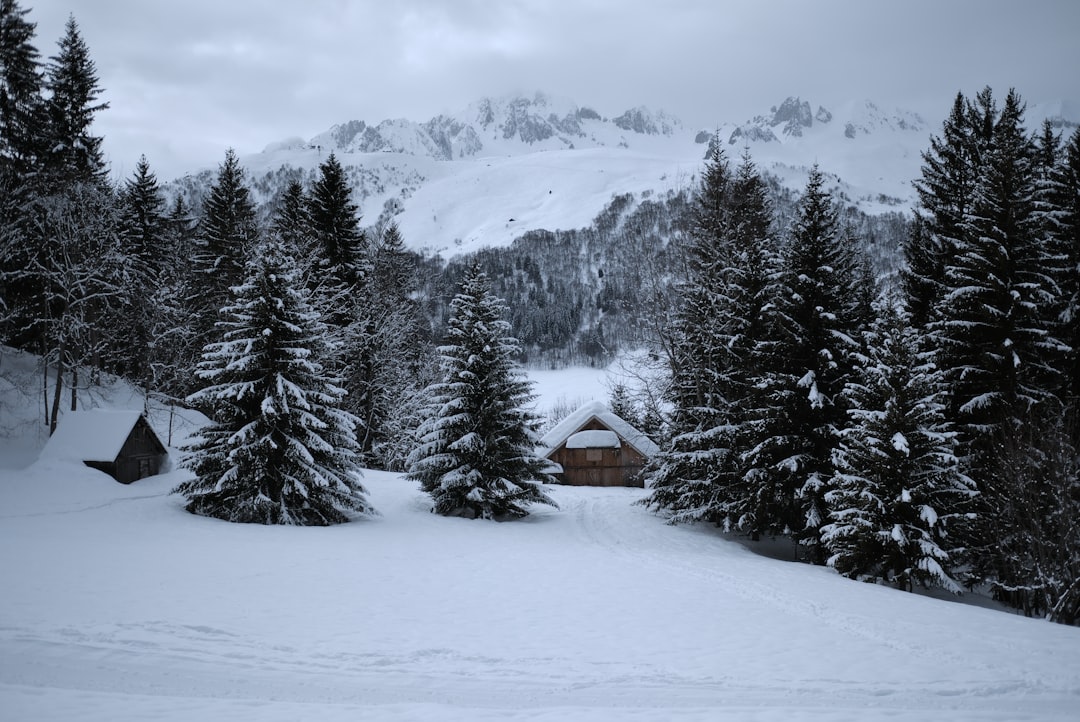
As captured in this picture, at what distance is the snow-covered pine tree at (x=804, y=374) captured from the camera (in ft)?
66.0

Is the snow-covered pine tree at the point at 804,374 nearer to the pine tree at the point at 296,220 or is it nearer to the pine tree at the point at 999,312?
the pine tree at the point at 999,312

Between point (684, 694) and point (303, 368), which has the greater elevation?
point (303, 368)

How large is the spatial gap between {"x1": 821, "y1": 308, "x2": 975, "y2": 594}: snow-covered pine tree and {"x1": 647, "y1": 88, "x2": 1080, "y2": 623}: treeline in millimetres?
51

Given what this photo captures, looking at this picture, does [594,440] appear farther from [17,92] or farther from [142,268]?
[17,92]

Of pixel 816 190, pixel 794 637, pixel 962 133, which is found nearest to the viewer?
pixel 794 637

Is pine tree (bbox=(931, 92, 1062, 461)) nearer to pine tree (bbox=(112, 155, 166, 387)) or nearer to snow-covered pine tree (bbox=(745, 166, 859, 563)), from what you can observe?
snow-covered pine tree (bbox=(745, 166, 859, 563))

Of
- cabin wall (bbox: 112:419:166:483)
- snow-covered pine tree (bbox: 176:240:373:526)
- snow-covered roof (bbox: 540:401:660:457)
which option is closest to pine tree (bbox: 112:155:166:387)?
cabin wall (bbox: 112:419:166:483)

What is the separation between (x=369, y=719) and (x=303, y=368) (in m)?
15.2

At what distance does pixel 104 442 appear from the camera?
25188 mm

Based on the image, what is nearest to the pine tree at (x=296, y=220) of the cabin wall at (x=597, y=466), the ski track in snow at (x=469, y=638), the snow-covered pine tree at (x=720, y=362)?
the ski track in snow at (x=469, y=638)

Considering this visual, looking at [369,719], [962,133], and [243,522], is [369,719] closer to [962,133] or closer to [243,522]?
[243,522]

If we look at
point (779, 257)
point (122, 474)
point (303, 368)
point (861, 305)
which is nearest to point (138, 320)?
point (122, 474)

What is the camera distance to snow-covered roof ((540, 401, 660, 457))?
41.5m

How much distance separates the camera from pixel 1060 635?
11828 millimetres
